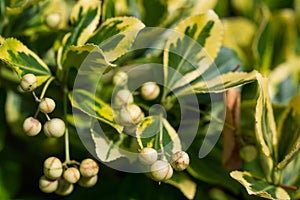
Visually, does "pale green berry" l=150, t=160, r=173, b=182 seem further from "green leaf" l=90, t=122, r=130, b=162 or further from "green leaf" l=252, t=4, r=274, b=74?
"green leaf" l=252, t=4, r=274, b=74

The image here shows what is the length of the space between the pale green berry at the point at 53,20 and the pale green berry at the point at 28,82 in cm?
21

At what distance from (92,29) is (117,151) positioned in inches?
9.0

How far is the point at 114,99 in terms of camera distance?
1082mm

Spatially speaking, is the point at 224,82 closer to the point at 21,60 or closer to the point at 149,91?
the point at 149,91

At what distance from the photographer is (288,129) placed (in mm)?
1137

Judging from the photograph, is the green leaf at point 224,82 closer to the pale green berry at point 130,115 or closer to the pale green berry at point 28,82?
the pale green berry at point 130,115

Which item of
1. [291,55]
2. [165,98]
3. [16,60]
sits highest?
[16,60]

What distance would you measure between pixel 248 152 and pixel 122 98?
25 centimetres

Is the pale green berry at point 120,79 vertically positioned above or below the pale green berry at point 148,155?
above

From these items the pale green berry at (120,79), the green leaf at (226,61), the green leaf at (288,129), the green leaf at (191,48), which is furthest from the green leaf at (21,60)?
the green leaf at (288,129)

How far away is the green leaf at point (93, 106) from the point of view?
1.02m

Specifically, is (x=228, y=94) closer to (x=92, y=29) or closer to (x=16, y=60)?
(x=92, y=29)

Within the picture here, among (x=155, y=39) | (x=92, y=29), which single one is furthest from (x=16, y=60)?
(x=155, y=39)

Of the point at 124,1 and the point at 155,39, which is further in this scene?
the point at 124,1
